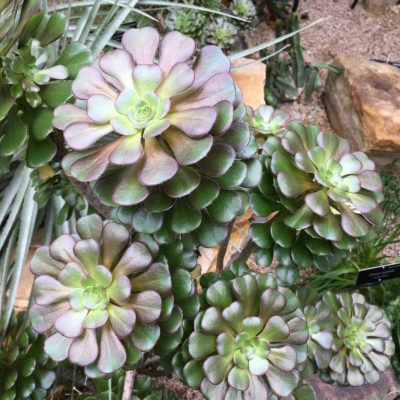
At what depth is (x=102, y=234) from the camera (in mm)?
561

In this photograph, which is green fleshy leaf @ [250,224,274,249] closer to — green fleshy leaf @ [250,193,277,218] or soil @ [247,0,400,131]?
green fleshy leaf @ [250,193,277,218]

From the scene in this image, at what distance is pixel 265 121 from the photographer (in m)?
1.00

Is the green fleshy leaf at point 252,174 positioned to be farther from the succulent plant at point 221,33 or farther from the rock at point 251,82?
the succulent plant at point 221,33

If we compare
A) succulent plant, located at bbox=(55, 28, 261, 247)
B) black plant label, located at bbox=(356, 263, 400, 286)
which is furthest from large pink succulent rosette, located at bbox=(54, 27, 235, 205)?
black plant label, located at bbox=(356, 263, 400, 286)

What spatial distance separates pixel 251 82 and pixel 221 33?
0.78 ft

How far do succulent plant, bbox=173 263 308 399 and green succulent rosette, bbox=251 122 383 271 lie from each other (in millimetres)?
87

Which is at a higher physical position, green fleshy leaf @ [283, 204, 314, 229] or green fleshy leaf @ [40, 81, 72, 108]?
green fleshy leaf @ [40, 81, 72, 108]

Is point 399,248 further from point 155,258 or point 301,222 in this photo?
point 155,258

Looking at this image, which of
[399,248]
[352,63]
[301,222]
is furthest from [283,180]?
[352,63]

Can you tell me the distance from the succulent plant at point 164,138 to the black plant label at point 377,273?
0.71 metres

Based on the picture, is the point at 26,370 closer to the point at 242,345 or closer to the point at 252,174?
the point at 242,345

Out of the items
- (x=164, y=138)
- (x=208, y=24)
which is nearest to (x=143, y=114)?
(x=164, y=138)

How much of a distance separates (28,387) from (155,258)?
0.52 metres

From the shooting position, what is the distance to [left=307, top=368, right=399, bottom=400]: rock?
1.22 metres
